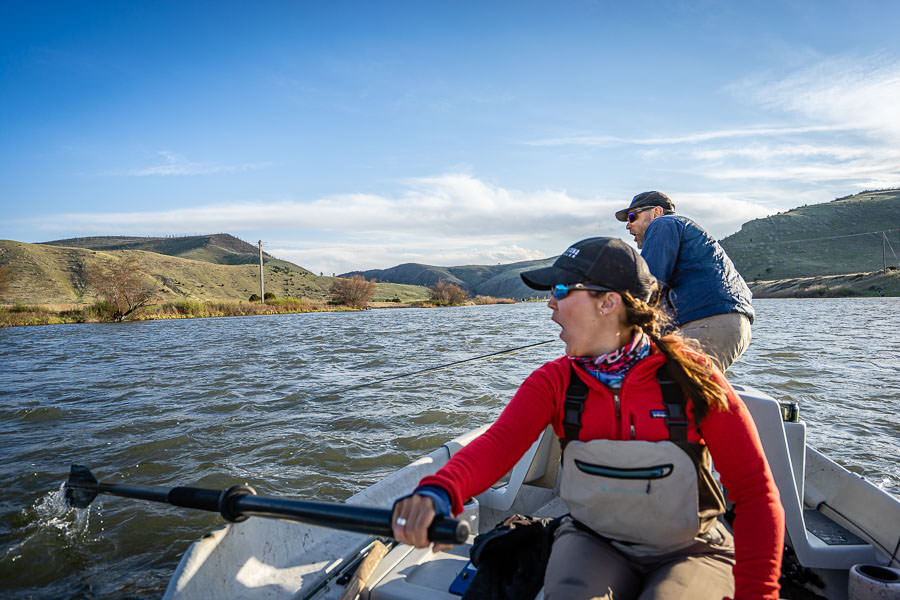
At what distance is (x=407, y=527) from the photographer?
4.74ft

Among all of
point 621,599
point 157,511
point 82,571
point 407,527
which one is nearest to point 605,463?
point 621,599

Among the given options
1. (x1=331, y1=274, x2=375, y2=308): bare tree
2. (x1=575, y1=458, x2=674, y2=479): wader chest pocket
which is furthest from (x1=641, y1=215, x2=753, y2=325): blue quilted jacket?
(x1=331, y1=274, x2=375, y2=308): bare tree

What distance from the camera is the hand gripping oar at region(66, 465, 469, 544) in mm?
1416

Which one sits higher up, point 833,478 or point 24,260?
point 24,260

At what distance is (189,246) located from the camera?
159 metres

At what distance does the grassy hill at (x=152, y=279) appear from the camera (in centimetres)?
6775

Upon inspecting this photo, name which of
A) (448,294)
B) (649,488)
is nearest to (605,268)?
(649,488)

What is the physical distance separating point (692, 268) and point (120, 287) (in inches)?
1499

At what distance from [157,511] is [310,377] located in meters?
6.93

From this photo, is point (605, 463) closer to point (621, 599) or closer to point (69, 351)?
point (621, 599)

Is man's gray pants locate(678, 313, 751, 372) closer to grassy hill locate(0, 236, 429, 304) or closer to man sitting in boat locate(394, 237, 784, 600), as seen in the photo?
man sitting in boat locate(394, 237, 784, 600)

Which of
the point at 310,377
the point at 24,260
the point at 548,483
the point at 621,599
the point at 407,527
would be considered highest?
the point at 24,260

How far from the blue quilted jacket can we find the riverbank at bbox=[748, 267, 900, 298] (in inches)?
2642

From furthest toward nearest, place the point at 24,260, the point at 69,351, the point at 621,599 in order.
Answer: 1. the point at 24,260
2. the point at 69,351
3. the point at 621,599
